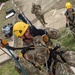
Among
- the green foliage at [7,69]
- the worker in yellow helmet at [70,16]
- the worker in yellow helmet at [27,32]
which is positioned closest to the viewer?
the worker in yellow helmet at [27,32]

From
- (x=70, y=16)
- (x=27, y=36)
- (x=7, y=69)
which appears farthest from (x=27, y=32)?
(x=7, y=69)

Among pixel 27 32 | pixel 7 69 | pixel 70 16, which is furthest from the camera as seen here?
pixel 7 69

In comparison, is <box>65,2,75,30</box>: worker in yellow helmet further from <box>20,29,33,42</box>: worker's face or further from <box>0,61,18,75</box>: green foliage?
<box>20,29,33,42</box>: worker's face

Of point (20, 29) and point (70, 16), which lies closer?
point (20, 29)

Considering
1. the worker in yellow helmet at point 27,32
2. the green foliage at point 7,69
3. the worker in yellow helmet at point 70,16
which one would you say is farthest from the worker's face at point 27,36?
the green foliage at point 7,69

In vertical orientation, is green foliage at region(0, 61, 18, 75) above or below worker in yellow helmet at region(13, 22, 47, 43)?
below

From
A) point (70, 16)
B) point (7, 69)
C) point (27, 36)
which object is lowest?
point (7, 69)

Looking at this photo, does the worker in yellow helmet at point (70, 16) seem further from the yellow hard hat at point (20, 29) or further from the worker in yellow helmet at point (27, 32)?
Result: the yellow hard hat at point (20, 29)

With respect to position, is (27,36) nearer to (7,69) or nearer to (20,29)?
(20,29)

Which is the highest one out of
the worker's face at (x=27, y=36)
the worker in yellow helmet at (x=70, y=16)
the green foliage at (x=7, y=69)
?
the worker's face at (x=27, y=36)

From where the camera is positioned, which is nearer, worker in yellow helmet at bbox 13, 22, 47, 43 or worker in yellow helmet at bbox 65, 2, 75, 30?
worker in yellow helmet at bbox 13, 22, 47, 43

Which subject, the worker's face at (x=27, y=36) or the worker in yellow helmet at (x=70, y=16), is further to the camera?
the worker in yellow helmet at (x=70, y=16)

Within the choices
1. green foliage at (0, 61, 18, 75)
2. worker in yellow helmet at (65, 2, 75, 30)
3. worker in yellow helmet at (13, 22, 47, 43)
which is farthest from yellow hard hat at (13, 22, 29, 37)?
green foliage at (0, 61, 18, 75)

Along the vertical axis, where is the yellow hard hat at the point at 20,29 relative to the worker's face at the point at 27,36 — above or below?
above
